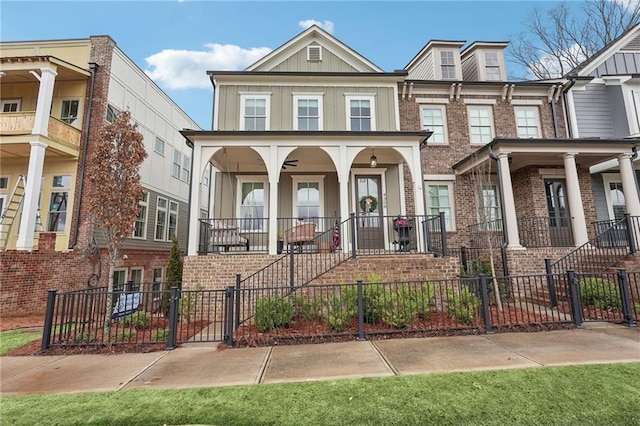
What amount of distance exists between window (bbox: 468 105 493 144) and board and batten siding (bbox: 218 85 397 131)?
3719mm

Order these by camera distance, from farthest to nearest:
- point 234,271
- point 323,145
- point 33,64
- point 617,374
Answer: point 33,64
point 323,145
point 234,271
point 617,374

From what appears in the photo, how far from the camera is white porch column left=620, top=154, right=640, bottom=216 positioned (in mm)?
10055

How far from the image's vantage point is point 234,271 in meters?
8.64

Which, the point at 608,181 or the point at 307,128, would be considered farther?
the point at 608,181

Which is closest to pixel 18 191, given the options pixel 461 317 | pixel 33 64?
pixel 33 64

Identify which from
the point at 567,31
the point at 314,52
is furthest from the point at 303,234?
the point at 567,31

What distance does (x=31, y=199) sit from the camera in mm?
10047


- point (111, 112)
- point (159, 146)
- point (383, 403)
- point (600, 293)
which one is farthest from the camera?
point (159, 146)

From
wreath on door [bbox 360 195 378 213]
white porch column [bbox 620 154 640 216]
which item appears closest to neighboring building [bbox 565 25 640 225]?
white porch column [bbox 620 154 640 216]

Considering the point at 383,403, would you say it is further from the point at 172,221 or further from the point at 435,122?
the point at 172,221

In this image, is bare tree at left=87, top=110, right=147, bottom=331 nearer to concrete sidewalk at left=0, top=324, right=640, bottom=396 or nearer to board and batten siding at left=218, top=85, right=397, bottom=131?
concrete sidewalk at left=0, top=324, right=640, bottom=396

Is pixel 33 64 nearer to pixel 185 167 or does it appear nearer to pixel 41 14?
pixel 41 14

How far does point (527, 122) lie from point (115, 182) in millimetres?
15189

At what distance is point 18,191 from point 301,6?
1332 centimetres
